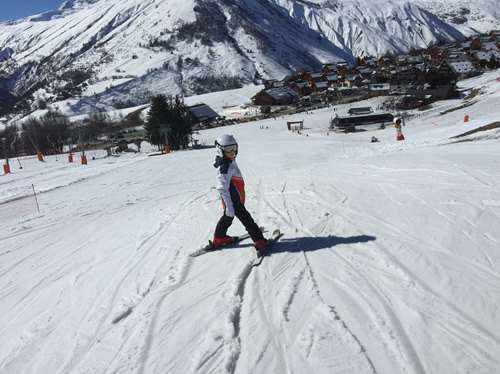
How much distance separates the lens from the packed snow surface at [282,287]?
11.7ft

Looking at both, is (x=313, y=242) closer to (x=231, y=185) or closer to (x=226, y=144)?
(x=231, y=185)

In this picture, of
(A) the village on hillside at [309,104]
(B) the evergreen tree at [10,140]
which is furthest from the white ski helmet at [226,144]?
(B) the evergreen tree at [10,140]

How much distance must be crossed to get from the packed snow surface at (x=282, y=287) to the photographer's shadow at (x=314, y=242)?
28mm

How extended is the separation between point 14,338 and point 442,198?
6.84 metres

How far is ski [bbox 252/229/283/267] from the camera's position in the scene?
5.59m

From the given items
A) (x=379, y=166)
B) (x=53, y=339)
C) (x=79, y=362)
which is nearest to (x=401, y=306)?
→ (x=79, y=362)

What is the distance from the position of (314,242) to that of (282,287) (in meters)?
1.59

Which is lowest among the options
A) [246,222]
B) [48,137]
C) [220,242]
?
[220,242]

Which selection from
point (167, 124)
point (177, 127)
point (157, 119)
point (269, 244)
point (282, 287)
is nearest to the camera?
point (282, 287)

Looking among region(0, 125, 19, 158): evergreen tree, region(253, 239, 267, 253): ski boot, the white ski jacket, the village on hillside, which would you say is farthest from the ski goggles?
region(0, 125, 19, 158): evergreen tree

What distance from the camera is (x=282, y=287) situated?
15.6 feet

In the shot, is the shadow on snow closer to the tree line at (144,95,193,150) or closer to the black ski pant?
the black ski pant

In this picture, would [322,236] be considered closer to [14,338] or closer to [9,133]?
[14,338]

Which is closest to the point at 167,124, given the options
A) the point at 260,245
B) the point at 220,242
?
the point at 220,242
